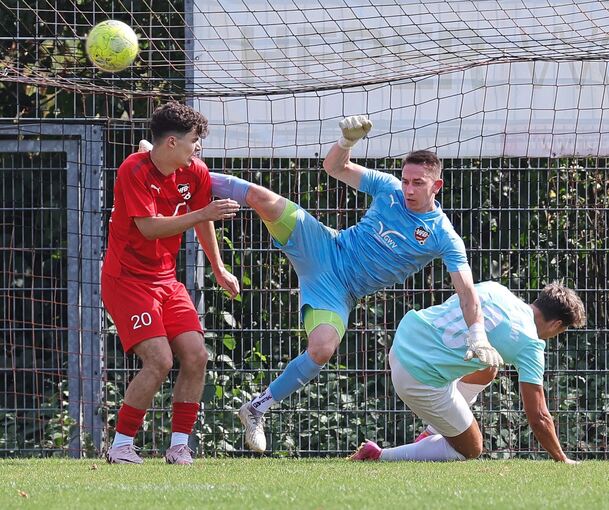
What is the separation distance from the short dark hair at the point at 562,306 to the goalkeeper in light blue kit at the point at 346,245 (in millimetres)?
587

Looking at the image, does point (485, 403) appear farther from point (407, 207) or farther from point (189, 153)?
point (189, 153)

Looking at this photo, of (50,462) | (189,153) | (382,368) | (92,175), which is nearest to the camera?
(189,153)

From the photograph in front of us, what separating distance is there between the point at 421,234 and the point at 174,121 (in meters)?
1.61

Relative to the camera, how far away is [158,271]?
7066 mm

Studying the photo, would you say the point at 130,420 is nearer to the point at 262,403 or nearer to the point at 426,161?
the point at 262,403

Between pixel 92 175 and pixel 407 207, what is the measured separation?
269cm

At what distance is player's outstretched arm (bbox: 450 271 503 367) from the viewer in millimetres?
6445

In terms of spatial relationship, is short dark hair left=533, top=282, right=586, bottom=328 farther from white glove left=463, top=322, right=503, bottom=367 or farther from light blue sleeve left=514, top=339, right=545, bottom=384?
white glove left=463, top=322, right=503, bottom=367

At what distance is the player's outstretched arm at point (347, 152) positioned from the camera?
689 cm

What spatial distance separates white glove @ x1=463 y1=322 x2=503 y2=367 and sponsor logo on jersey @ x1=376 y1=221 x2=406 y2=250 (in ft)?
2.80

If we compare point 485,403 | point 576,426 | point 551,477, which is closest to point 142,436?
point 485,403

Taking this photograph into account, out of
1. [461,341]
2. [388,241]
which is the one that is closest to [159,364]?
[388,241]

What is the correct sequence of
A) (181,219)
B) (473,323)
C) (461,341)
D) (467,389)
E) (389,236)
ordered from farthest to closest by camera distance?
(467,389), (389,236), (461,341), (181,219), (473,323)

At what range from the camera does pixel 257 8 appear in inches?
347
